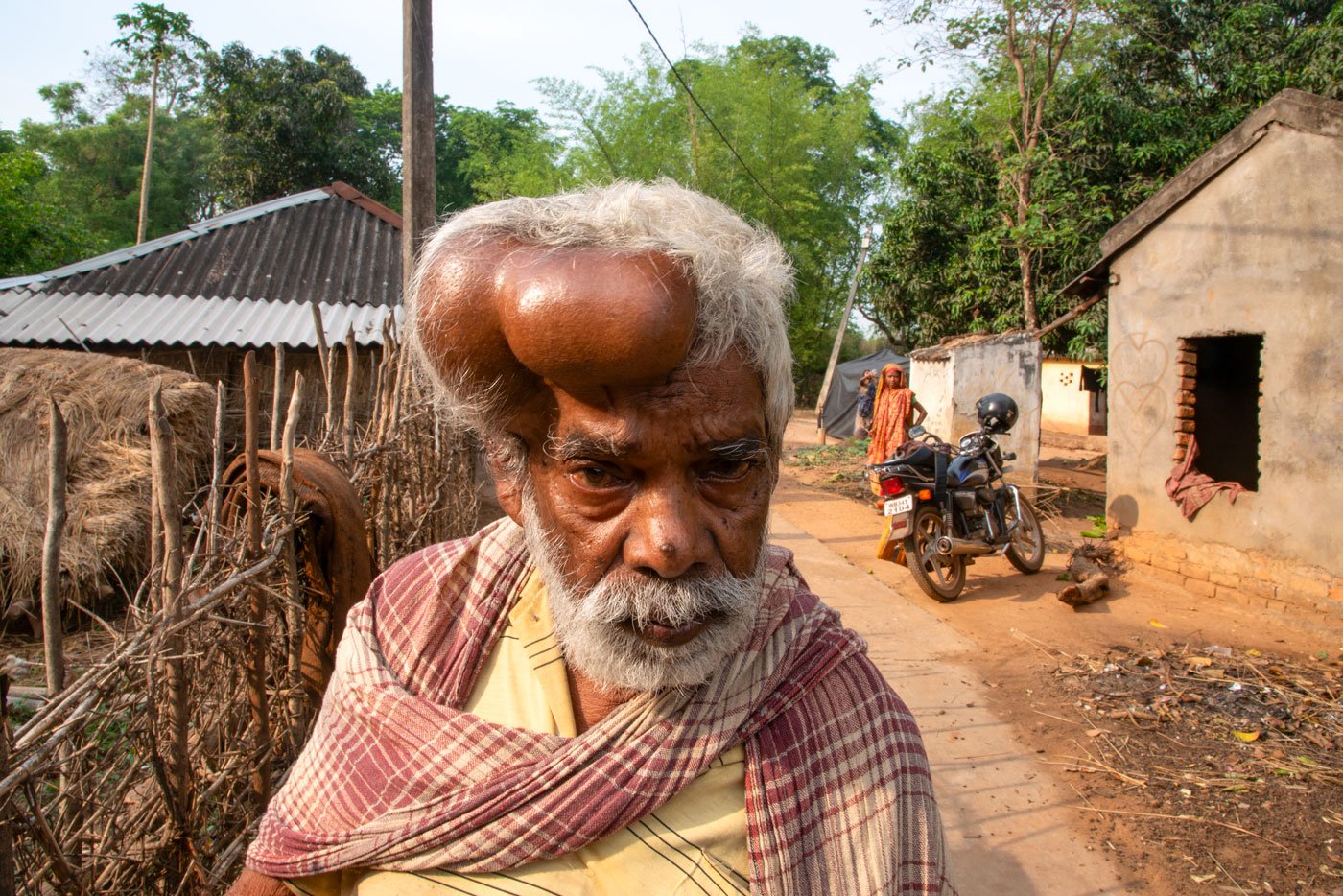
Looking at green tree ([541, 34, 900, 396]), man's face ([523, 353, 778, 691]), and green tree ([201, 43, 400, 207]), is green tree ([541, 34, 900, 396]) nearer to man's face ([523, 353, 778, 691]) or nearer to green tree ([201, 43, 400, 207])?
green tree ([201, 43, 400, 207])

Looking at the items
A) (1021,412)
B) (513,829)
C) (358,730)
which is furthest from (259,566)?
(1021,412)

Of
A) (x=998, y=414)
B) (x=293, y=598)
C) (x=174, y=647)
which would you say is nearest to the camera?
(x=174, y=647)

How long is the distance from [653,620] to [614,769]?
23 centimetres

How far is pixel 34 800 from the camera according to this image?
1531 millimetres

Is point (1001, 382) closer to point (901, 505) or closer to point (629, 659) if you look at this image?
point (901, 505)

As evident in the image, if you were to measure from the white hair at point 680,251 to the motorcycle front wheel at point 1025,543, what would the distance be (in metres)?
6.87

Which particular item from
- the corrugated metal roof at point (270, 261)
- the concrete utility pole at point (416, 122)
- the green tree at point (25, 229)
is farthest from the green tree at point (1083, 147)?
the green tree at point (25, 229)

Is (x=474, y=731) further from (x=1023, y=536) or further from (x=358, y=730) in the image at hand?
(x=1023, y=536)

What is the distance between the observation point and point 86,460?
22.6ft

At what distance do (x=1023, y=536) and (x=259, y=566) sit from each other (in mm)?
7048

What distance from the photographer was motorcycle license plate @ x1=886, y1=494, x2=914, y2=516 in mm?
6824

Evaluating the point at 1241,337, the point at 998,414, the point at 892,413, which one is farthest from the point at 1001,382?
the point at 1241,337

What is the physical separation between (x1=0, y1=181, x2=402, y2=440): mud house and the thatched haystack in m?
0.86

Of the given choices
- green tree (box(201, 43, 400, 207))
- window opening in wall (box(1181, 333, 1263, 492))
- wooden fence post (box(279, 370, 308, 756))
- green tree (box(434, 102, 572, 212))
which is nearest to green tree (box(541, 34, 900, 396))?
green tree (box(434, 102, 572, 212))
